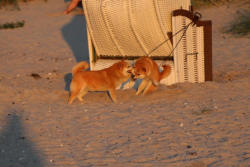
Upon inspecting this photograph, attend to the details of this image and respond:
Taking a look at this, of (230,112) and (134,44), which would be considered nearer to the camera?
(230,112)

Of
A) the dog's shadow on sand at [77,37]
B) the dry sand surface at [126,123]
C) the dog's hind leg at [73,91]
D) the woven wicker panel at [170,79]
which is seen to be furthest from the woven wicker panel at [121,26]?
the dog's hind leg at [73,91]

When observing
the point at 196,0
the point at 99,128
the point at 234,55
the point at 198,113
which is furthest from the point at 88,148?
the point at 196,0

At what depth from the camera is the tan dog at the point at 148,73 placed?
7098 mm

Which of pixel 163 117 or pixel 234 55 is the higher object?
pixel 163 117

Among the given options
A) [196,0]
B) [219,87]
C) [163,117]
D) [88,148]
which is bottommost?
[196,0]

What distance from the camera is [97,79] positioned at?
7047 mm

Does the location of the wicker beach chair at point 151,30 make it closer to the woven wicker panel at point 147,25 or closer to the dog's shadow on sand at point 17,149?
the woven wicker panel at point 147,25

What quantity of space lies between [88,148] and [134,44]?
394 cm

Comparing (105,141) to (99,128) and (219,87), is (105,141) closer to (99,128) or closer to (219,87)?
(99,128)

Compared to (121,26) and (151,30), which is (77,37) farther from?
(151,30)

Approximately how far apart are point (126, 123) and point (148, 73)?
1.63 m

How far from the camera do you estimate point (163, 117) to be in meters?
5.93

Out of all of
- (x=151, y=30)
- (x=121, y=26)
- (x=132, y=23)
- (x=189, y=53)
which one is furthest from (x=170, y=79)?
(x=121, y=26)

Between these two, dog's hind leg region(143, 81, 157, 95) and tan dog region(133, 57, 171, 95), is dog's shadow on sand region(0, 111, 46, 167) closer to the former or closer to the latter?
tan dog region(133, 57, 171, 95)
